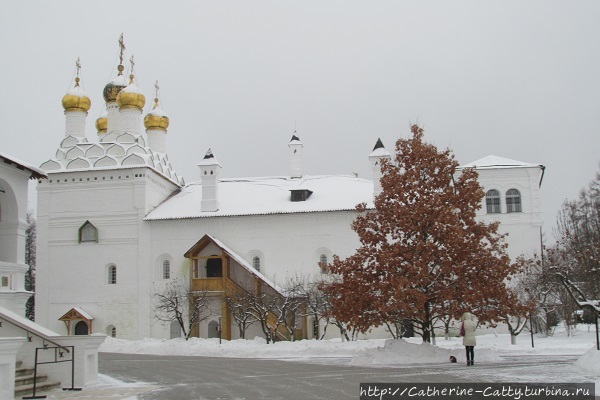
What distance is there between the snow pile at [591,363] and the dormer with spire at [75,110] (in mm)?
33323

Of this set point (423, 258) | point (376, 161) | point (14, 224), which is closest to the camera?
point (14, 224)

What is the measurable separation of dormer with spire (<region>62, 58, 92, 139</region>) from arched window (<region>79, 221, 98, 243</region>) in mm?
6059

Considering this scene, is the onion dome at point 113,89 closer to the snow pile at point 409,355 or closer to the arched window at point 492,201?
the arched window at point 492,201

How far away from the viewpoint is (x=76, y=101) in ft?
134

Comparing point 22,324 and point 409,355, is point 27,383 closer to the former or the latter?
point 22,324

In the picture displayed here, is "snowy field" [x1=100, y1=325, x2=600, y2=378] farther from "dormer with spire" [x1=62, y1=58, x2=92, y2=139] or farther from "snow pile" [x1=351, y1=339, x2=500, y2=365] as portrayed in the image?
→ "dormer with spire" [x1=62, y1=58, x2=92, y2=139]

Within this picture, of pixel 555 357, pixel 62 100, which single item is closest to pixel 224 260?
pixel 62 100

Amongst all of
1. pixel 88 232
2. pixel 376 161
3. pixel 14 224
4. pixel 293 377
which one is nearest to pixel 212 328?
pixel 88 232

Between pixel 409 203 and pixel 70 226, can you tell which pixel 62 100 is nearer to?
pixel 70 226

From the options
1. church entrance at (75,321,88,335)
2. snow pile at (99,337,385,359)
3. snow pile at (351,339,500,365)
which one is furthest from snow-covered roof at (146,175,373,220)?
snow pile at (351,339,500,365)

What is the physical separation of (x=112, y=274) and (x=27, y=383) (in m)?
25.4

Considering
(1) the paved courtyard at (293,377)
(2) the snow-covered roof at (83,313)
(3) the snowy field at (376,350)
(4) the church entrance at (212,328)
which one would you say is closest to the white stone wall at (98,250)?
(2) the snow-covered roof at (83,313)

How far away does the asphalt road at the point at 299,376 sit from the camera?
12.1 meters

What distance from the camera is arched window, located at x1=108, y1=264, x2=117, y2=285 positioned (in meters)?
37.4
